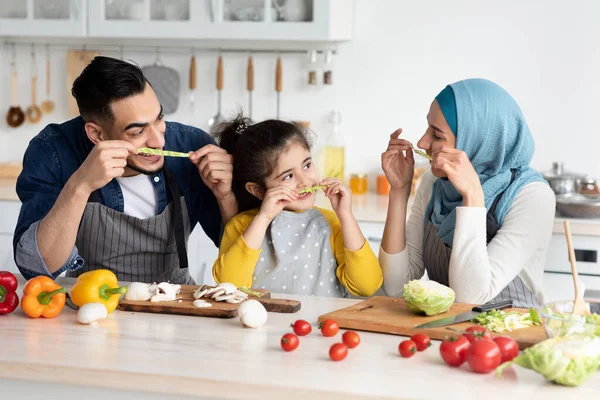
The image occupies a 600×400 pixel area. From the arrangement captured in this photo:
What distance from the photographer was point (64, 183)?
2.51m

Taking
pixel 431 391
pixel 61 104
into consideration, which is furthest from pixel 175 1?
pixel 431 391

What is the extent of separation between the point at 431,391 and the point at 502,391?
0.12 meters

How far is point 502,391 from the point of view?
1.39 m

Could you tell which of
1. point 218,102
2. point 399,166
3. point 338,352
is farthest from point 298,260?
point 218,102

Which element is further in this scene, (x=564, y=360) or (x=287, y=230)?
(x=287, y=230)

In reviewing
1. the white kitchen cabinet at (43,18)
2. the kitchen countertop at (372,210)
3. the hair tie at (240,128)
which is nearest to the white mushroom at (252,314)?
the hair tie at (240,128)

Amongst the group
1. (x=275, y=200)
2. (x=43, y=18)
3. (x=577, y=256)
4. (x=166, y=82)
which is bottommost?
(x=577, y=256)

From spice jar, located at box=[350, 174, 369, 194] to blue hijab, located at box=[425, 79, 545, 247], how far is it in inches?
69.4

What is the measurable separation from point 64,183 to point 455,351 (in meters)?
1.46

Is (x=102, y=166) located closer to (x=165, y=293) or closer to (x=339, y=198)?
(x=165, y=293)

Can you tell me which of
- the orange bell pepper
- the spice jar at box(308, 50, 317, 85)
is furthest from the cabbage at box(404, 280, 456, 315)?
the spice jar at box(308, 50, 317, 85)

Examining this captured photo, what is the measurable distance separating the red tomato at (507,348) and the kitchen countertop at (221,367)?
0.09 feet

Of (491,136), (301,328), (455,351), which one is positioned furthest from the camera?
(491,136)

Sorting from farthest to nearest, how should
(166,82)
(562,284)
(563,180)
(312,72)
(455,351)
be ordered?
(166,82) → (312,72) → (563,180) → (562,284) → (455,351)
